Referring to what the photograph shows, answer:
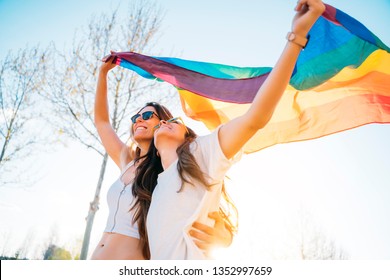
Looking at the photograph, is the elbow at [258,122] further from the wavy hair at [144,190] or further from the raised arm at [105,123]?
the raised arm at [105,123]

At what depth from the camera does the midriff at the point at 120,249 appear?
2430 millimetres

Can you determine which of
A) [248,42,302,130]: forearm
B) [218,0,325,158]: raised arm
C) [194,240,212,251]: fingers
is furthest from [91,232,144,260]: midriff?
[248,42,302,130]: forearm

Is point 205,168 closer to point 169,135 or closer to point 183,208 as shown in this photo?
point 183,208

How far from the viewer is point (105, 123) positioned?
3.60 metres

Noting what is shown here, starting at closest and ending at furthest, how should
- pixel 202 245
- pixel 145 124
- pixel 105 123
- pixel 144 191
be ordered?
pixel 202 245
pixel 144 191
pixel 145 124
pixel 105 123

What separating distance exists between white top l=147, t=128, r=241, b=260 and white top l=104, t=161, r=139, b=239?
765mm

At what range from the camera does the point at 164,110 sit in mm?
3309

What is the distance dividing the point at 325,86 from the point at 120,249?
7.96 ft

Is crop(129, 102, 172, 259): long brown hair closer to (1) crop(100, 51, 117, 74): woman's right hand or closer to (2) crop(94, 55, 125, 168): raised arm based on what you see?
(2) crop(94, 55, 125, 168): raised arm

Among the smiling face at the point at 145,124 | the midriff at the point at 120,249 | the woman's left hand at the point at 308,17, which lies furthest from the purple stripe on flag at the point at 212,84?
the midriff at the point at 120,249

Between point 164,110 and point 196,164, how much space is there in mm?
1585

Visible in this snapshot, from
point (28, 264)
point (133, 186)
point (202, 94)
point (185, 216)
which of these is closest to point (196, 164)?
point (185, 216)

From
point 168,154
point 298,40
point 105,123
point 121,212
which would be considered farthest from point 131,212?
point 298,40

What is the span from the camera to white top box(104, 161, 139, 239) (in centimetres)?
252
